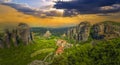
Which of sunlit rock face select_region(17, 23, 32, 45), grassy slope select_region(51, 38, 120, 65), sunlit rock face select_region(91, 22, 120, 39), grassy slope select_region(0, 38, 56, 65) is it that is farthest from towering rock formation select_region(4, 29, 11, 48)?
grassy slope select_region(51, 38, 120, 65)

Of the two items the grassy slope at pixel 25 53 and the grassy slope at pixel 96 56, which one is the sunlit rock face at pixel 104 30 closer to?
the grassy slope at pixel 25 53

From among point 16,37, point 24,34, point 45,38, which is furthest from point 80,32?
point 16,37

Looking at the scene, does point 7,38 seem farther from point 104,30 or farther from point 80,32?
point 104,30

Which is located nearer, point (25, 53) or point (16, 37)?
point (25, 53)

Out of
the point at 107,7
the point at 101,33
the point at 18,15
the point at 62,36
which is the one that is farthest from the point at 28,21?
the point at 101,33

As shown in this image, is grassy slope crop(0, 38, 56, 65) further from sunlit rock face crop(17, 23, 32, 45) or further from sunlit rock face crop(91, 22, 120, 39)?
sunlit rock face crop(91, 22, 120, 39)

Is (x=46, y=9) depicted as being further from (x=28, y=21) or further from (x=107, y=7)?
(x=107, y=7)
